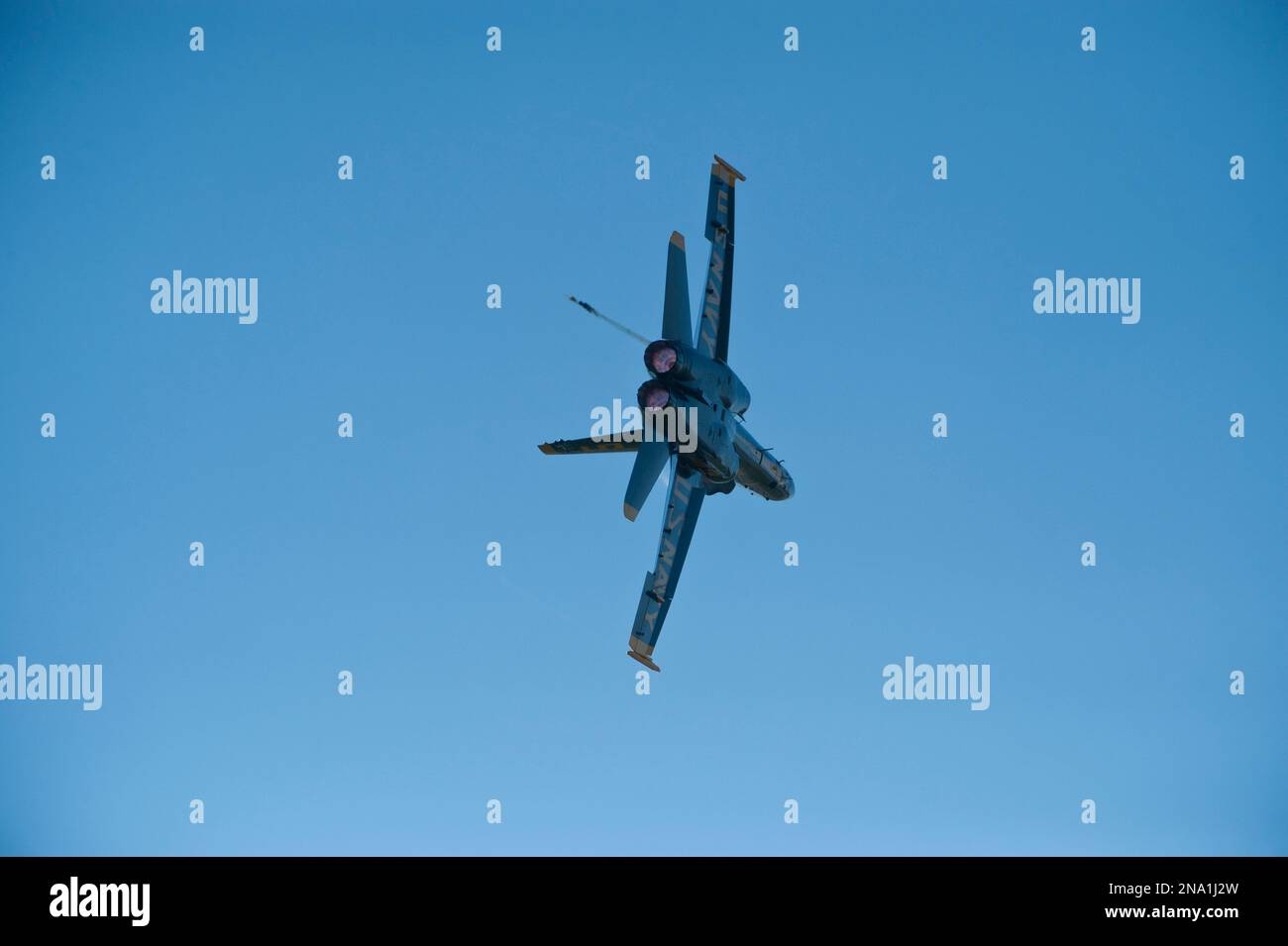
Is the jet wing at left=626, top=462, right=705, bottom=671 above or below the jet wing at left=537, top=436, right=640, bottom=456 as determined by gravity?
below

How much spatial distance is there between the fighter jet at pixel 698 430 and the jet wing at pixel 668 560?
4 cm

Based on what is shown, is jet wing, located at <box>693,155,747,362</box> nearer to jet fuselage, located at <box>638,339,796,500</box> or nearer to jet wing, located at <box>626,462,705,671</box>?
jet fuselage, located at <box>638,339,796,500</box>

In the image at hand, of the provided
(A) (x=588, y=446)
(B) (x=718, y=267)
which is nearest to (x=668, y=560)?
(A) (x=588, y=446)

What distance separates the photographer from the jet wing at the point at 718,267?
5834 cm

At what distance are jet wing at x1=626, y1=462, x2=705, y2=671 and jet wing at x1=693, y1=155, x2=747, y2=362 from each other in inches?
176

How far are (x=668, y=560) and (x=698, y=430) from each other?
7.64 metres

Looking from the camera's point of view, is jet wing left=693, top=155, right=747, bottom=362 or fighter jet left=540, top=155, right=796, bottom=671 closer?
fighter jet left=540, top=155, right=796, bottom=671

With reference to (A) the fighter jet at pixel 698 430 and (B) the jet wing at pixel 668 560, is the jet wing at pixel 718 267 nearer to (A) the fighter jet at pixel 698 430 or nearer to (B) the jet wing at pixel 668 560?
(A) the fighter jet at pixel 698 430

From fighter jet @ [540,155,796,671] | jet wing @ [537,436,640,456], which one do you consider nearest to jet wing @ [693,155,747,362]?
fighter jet @ [540,155,796,671]

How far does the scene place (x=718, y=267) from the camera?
60.0 metres

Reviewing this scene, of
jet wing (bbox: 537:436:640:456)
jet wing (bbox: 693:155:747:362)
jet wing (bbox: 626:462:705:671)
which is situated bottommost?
jet wing (bbox: 626:462:705:671)

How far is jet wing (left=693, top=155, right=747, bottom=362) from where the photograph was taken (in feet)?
191
